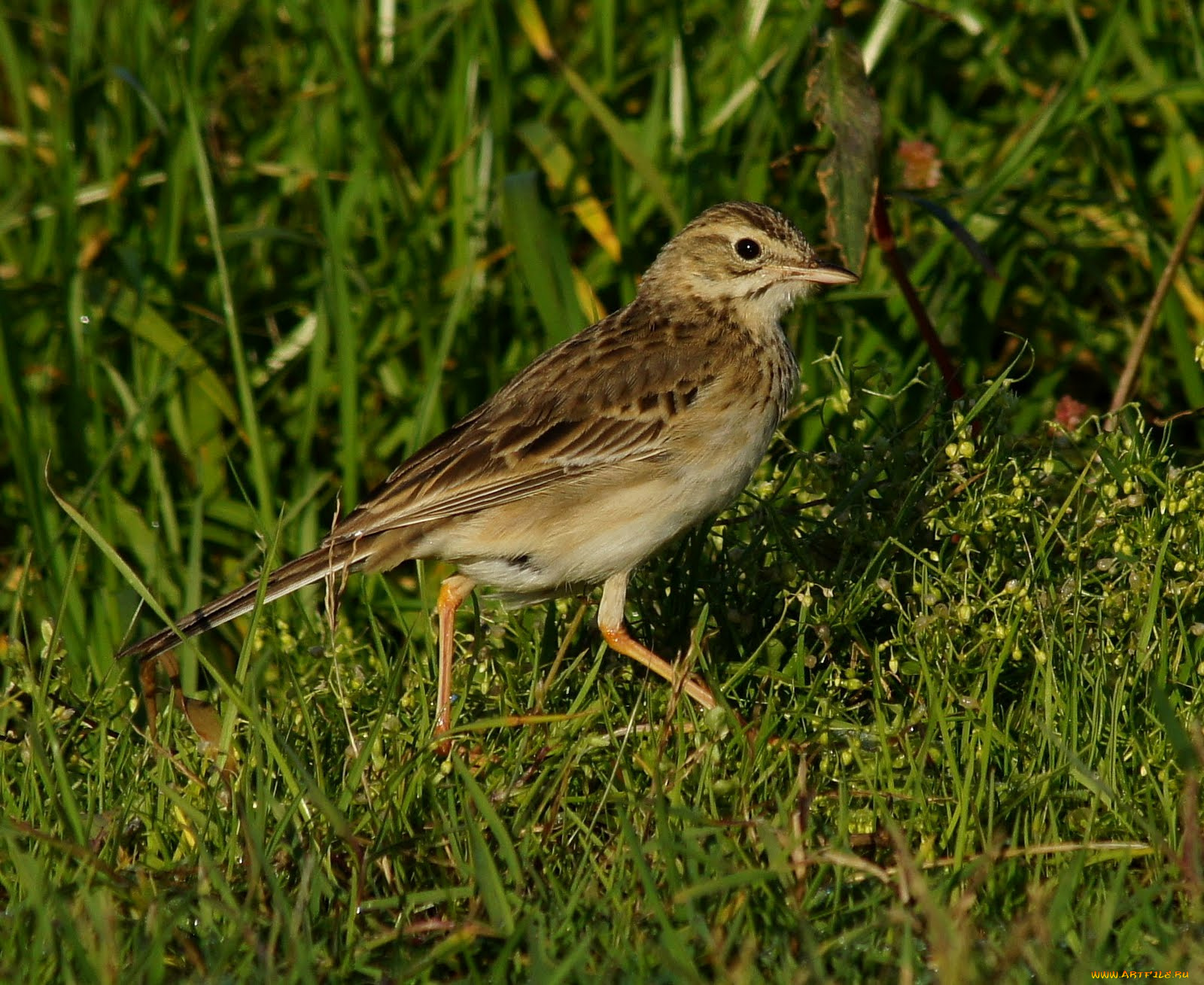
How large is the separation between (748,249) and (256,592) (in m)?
→ 2.22

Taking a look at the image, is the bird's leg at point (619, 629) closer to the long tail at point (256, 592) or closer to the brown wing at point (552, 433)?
the brown wing at point (552, 433)

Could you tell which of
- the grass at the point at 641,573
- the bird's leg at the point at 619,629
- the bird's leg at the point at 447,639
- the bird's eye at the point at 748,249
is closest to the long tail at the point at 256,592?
the grass at the point at 641,573

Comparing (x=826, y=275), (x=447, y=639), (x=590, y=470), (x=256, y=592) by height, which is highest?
(x=826, y=275)

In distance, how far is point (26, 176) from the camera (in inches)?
337

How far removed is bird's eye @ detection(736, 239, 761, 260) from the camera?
627cm

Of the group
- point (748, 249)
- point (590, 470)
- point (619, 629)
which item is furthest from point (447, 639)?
point (748, 249)

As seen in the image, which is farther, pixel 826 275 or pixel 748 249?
pixel 748 249

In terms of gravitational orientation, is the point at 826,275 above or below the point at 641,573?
above

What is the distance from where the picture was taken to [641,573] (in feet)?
19.8

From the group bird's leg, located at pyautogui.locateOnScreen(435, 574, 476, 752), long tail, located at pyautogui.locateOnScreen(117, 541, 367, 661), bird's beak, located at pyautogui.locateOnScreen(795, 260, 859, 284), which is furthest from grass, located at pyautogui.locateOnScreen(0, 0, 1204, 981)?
bird's beak, located at pyautogui.locateOnScreen(795, 260, 859, 284)

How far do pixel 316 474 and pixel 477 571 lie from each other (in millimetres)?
2273

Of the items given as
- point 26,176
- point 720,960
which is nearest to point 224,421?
point 26,176

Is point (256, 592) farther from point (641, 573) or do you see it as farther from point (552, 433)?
point (641, 573)

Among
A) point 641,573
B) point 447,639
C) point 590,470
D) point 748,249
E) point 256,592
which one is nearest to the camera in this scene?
point 256,592
